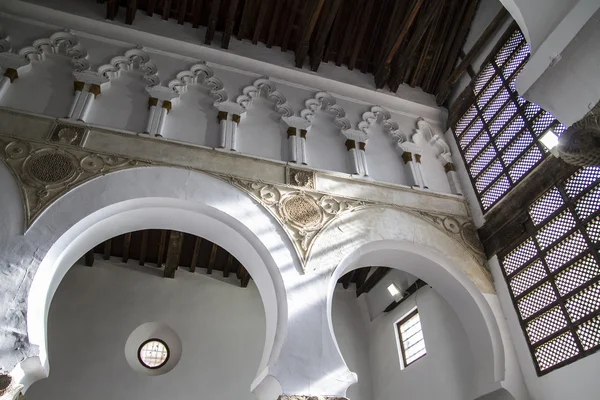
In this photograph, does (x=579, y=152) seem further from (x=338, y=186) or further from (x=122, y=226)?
(x=122, y=226)

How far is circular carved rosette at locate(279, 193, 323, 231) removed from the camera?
16.7ft

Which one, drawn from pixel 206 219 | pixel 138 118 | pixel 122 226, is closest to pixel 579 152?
pixel 206 219

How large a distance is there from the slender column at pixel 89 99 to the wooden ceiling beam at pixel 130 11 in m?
1.28

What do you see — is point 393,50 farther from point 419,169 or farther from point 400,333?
point 400,333

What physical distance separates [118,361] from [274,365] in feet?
13.3

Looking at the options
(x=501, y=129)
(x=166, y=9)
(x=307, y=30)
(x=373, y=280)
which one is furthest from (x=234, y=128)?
(x=373, y=280)

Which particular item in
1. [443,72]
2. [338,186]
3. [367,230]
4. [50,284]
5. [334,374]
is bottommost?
[334,374]

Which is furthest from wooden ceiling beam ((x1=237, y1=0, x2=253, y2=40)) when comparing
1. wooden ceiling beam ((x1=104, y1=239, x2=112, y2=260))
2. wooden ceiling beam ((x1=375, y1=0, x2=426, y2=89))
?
wooden ceiling beam ((x1=104, y1=239, x2=112, y2=260))

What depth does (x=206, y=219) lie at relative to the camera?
4.91m

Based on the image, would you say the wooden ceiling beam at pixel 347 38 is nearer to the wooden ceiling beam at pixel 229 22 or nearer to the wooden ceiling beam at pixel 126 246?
the wooden ceiling beam at pixel 229 22

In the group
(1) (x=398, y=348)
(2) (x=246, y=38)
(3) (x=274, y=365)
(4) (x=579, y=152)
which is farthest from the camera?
(1) (x=398, y=348)

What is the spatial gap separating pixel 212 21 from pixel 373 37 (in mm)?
2489

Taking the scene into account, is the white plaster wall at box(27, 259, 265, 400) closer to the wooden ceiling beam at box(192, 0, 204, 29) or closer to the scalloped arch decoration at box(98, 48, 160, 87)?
the scalloped arch decoration at box(98, 48, 160, 87)

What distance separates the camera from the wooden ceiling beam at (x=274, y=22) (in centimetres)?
657
